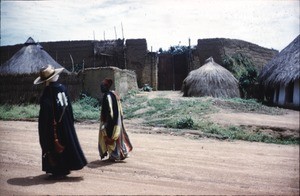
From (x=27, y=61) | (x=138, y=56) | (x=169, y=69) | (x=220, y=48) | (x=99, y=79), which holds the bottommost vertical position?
(x=99, y=79)

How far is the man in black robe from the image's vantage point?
15.6 feet

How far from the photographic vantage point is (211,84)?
55.6ft

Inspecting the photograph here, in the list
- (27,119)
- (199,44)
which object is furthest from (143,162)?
(199,44)

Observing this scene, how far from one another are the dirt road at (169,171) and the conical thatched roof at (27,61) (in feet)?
39.2

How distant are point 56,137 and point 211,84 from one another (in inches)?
517

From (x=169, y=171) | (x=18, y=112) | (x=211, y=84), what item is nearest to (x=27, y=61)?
(x=18, y=112)

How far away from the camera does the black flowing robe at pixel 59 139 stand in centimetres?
478

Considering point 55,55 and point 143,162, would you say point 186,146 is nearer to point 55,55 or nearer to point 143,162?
point 143,162

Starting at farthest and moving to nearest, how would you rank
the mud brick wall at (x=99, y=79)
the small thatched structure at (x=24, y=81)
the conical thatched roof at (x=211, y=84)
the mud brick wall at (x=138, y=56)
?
the mud brick wall at (x=138, y=56)
the conical thatched roof at (x=211, y=84)
the small thatched structure at (x=24, y=81)
the mud brick wall at (x=99, y=79)

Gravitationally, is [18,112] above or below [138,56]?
below

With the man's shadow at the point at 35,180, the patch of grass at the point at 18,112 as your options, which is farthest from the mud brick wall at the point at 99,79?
the man's shadow at the point at 35,180

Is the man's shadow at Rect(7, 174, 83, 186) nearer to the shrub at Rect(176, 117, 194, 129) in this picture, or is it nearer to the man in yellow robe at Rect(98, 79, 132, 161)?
the man in yellow robe at Rect(98, 79, 132, 161)

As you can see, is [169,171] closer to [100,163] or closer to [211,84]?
[100,163]

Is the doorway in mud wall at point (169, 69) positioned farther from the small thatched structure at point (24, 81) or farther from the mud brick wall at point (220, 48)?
the small thatched structure at point (24, 81)
